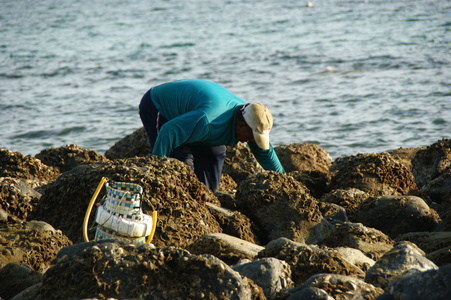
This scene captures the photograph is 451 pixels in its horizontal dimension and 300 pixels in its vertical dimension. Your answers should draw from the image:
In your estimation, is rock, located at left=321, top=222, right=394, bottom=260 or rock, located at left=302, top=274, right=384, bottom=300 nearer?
rock, located at left=302, top=274, right=384, bottom=300

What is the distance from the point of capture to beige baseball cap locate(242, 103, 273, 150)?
19.1 feet

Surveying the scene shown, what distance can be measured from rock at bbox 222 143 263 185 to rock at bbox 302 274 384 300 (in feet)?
14.1

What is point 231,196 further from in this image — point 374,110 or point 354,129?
point 374,110

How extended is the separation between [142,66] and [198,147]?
1387 centimetres

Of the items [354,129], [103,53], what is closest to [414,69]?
[354,129]

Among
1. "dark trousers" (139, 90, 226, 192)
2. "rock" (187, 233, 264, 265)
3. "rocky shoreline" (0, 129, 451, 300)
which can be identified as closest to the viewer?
"rocky shoreline" (0, 129, 451, 300)

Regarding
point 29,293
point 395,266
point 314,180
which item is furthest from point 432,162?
point 29,293

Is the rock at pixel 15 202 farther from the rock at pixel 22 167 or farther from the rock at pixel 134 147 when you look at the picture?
the rock at pixel 134 147

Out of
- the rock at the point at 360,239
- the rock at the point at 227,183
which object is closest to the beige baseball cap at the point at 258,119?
the rock at the point at 360,239

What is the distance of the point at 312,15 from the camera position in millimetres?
31250

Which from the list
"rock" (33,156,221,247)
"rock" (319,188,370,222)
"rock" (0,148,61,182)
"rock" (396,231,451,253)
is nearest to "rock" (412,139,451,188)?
"rock" (319,188,370,222)

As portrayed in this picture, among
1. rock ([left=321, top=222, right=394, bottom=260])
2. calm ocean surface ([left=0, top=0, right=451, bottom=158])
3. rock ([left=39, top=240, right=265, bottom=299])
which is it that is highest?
rock ([left=39, top=240, right=265, bottom=299])

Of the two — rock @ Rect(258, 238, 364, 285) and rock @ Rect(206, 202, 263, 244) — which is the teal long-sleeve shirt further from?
rock @ Rect(258, 238, 364, 285)

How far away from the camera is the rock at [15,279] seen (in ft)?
13.1
